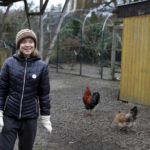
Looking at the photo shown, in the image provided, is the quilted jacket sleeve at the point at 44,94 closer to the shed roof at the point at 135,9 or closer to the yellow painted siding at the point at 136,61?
the yellow painted siding at the point at 136,61

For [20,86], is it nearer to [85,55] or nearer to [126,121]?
[126,121]

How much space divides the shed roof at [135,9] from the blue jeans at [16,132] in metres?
5.90

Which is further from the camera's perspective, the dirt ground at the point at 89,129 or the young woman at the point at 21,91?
the dirt ground at the point at 89,129

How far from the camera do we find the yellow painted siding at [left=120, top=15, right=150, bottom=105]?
8305 millimetres

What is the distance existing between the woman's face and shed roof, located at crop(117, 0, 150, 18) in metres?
5.62

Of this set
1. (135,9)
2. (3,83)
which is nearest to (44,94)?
(3,83)

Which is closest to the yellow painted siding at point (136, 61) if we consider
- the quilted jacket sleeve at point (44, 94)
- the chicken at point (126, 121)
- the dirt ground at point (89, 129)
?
the dirt ground at point (89, 129)

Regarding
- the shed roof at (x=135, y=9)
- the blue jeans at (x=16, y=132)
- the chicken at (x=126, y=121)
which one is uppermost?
→ the shed roof at (x=135, y=9)

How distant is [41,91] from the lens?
3.33 metres

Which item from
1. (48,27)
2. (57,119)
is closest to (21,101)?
(57,119)

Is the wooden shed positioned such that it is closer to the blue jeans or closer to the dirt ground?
the dirt ground

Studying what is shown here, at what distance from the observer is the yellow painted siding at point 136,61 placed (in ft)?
27.2

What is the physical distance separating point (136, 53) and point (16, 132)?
6.01 meters

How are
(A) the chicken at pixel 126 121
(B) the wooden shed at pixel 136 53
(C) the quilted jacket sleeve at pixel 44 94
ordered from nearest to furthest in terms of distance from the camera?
(C) the quilted jacket sleeve at pixel 44 94, (A) the chicken at pixel 126 121, (B) the wooden shed at pixel 136 53
